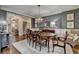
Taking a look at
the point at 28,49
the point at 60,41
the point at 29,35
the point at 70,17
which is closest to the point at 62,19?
the point at 70,17

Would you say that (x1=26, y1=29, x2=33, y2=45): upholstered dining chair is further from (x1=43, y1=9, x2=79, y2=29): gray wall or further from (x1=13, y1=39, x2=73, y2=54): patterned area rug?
(x1=43, y1=9, x2=79, y2=29): gray wall

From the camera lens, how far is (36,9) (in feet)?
7.14

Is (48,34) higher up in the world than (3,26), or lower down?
lower down

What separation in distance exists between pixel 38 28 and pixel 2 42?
2.40ft

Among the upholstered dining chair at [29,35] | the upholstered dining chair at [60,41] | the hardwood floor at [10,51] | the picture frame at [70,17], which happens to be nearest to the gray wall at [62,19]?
the picture frame at [70,17]

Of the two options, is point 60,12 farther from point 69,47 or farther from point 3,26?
point 3,26

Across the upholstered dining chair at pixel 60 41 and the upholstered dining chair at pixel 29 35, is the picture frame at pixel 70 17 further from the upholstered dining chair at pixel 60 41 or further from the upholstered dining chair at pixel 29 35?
the upholstered dining chair at pixel 29 35

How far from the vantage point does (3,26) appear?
83.7 inches

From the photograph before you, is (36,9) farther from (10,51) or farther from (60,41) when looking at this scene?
(10,51)

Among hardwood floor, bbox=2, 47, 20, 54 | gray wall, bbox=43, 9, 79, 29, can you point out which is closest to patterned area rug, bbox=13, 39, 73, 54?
hardwood floor, bbox=2, 47, 20, 54

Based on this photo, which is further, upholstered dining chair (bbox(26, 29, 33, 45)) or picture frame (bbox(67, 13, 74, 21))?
upholstered dining chair (bbox(26, 29, 33, 45))

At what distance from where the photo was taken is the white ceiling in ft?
6.98
